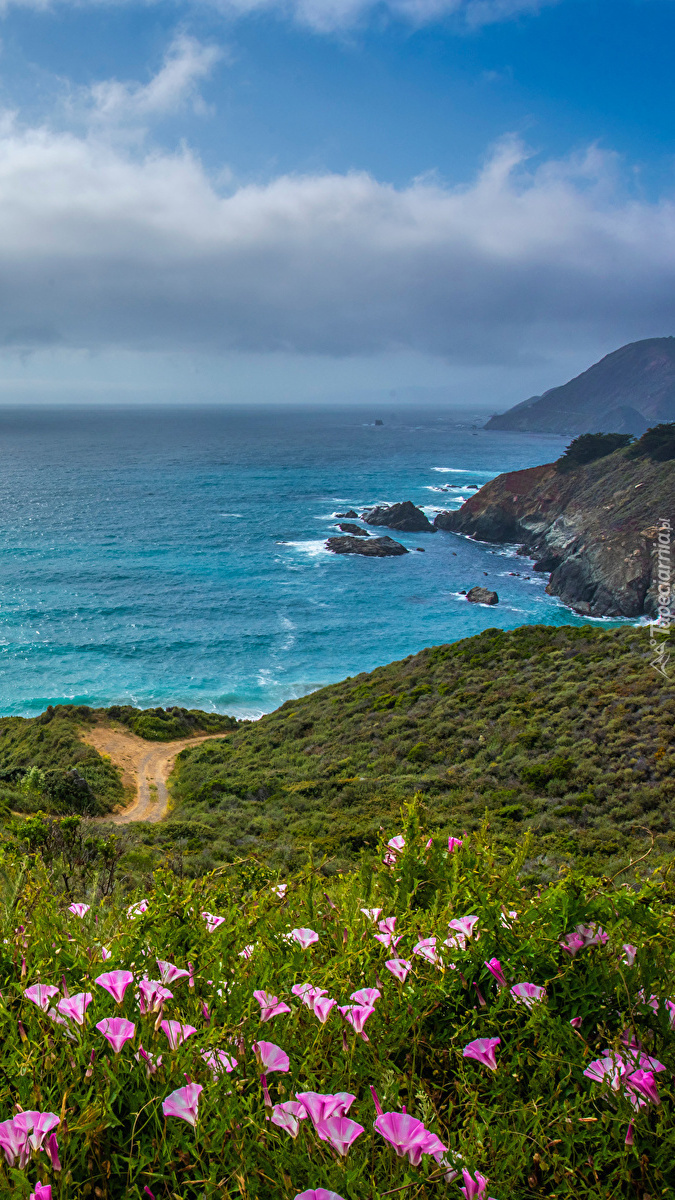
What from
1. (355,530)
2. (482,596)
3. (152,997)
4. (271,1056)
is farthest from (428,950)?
(355,530)

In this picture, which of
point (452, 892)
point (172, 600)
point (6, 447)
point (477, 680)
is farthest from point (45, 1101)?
point (6, 447)

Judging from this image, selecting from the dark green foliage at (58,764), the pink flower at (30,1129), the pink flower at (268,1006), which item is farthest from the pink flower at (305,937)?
the dark green foliage at (58,764)

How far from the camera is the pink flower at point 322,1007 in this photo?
1.89 meters

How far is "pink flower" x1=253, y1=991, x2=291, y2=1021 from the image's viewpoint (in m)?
1.91

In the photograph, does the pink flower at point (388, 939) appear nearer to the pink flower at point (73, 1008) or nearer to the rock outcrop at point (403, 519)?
the pink flower at point (73, 1008)

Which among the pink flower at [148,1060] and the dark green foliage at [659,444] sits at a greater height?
the dark green foliage at [659,444]

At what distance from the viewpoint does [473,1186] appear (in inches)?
53.5

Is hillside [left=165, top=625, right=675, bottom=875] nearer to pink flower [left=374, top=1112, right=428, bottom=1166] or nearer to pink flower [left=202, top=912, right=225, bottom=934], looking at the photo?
pink flower [left=202, top=912, right=225, bottom=934]

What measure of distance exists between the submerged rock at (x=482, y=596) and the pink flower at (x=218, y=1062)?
60.5 meters

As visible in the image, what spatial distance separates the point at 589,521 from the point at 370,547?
26160 mm

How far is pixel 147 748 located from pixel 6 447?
166023 mm

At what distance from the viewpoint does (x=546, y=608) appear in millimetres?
59562

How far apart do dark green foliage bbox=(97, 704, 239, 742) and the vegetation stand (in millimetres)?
32788

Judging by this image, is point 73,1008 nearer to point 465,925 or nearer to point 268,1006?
point 268,1006
